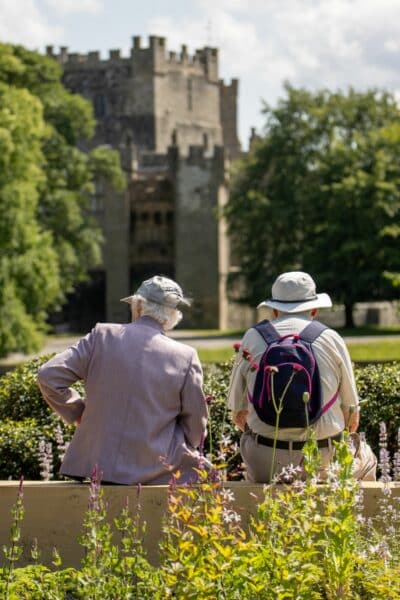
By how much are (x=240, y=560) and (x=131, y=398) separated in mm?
1535

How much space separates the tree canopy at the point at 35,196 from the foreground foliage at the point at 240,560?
28412 millimetres

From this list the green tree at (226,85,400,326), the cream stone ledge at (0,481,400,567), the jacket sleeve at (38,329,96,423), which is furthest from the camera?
the green tree at (226,85,400,326)

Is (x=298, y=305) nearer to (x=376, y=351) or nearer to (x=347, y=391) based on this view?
(x=347, y=391)

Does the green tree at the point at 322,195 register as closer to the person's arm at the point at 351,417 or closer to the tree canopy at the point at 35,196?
the tree canopy at the point at 35,196

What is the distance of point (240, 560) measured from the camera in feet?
16.4

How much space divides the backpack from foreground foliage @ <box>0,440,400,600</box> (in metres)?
0.80

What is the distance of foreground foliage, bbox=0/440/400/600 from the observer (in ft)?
16.1

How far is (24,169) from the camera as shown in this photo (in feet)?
117

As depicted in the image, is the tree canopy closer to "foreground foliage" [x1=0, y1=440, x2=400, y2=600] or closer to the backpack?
the backpack

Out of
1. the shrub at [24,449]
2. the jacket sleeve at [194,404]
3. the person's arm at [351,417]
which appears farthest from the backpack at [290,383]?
the shrub at [24,449]

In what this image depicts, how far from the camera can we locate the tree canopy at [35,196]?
34.5 metres

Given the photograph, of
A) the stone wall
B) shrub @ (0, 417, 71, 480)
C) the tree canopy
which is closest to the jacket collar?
shrub @ (0, 417, 71, 480)

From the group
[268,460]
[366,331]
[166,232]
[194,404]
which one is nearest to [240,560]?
[194,404]

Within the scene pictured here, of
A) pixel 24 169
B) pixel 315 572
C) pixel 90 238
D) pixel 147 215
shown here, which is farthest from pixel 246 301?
pixel 315 572
